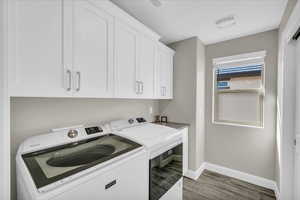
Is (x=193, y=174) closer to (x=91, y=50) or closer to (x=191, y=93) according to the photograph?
(x=191, y=93)

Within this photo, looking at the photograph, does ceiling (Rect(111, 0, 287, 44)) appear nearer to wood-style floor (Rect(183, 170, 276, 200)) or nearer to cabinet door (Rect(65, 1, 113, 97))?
cabinet door (Rect(65, 1, 113, 97))

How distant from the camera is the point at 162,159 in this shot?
1340 mm

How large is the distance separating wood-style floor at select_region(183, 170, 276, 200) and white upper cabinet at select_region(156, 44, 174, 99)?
1.58m

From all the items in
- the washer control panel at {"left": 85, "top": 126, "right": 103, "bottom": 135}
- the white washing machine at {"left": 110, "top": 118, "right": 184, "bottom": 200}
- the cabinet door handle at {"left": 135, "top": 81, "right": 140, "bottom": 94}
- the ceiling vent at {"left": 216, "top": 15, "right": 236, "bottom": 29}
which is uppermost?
the ceiling vent at {"left": 216, "top": 15, "right": 236, "bottom": 29}

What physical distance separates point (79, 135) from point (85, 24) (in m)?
1.05

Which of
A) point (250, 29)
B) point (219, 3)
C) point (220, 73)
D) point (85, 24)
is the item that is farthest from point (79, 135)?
point (250, 29)

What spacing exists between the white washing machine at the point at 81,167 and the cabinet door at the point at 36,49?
0.44m

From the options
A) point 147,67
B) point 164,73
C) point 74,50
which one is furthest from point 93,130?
point 164,73

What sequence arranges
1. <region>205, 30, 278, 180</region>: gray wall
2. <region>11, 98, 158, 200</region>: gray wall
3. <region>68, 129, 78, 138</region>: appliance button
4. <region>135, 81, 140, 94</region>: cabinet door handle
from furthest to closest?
<region>205, 30, 278, 180</region>: gray wall
<region>135, 81, 140, 94</region>: cabinet door handle
<region>68, 129, 78, 138</region>: appliance button
<region>11, 98, 158, 200</region>: gray wall

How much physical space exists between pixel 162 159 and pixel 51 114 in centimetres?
122

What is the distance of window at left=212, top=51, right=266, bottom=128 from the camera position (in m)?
2.17

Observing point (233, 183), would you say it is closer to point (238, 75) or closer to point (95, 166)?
point (238, 75)

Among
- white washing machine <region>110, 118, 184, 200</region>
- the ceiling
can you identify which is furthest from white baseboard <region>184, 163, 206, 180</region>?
the ceiling

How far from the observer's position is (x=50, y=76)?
0.96m
